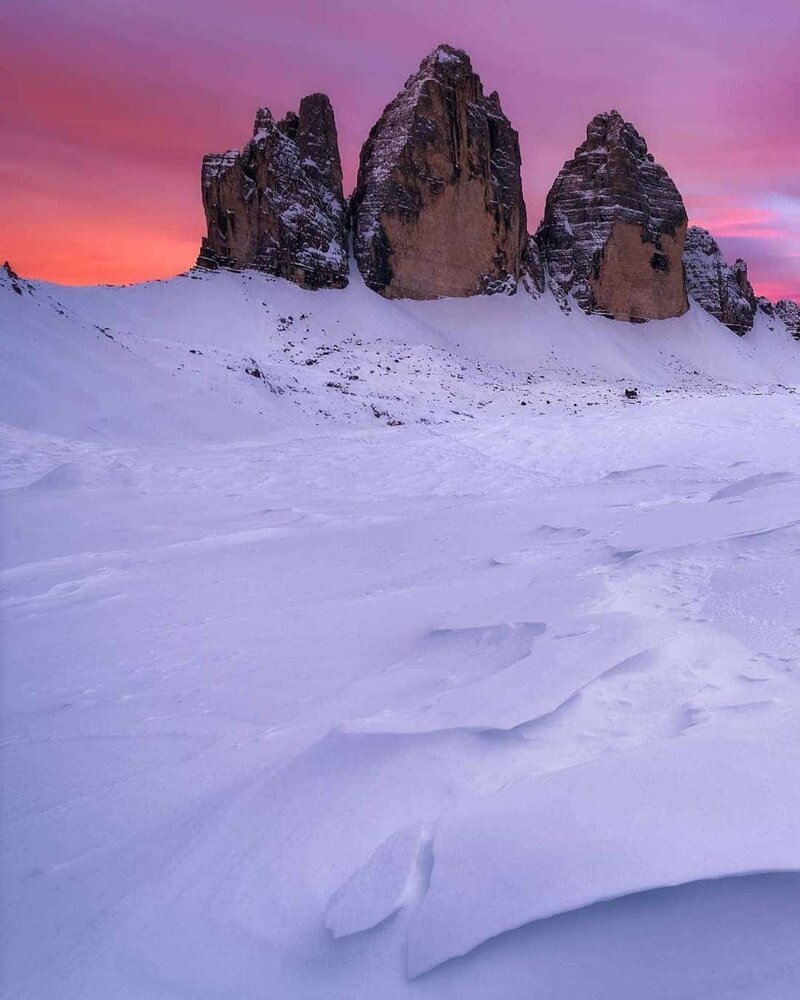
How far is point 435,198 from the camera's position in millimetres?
34656

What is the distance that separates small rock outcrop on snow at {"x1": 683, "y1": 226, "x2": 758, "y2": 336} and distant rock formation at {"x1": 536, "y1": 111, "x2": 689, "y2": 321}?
6.00 m

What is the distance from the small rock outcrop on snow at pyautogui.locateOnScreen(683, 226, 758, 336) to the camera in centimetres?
4691

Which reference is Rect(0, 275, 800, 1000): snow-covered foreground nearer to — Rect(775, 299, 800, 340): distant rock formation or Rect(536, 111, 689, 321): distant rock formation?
Rect(536, 111, 689, 321): distant rock formation

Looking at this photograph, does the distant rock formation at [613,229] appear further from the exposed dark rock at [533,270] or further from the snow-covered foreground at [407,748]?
the snow-covered foreground at [407,748]

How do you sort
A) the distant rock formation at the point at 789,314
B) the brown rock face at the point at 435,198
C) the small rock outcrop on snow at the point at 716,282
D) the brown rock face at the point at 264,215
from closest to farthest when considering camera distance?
the brown rock face at the point at 264,215
the brown rock face at the point at 435,198
the small rock outcrop on snow at the point at 716,282
the distant rock formation at the point at 789,314

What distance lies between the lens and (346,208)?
35.5 meters

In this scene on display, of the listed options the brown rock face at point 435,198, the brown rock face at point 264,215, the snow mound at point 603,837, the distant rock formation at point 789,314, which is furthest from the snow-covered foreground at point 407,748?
the distant rock formation at point 789,314

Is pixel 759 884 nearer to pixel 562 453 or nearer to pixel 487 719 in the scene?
pixel 487 719

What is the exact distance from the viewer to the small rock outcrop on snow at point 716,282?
46.9 m

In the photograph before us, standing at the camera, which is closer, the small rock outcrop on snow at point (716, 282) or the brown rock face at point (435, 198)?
the brown rock face at point (435, 198)

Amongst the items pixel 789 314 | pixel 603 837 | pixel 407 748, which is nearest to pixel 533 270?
pixel 789 314

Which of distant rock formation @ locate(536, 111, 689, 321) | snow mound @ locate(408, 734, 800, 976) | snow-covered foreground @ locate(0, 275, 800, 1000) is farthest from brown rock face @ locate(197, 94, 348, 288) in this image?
snow mound @ locate(408, 734, 800, 976)

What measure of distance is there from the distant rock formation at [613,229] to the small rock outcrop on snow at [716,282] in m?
6.00

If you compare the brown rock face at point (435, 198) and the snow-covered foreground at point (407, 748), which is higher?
the brown rock face at point (435, 198)
